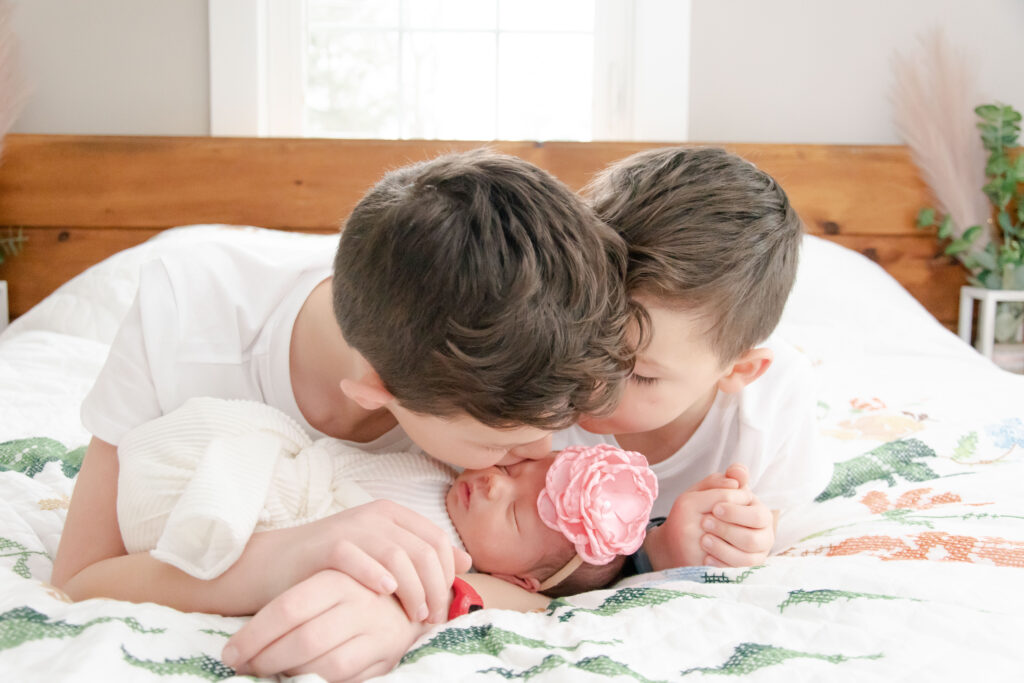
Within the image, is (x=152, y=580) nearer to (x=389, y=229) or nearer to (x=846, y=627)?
(x=389, y=229)

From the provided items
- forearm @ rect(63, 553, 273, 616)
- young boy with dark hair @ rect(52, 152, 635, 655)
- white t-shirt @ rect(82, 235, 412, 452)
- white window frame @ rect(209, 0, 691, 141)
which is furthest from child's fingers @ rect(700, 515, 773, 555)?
white window frame @ rect(209, 0, 691, 141)

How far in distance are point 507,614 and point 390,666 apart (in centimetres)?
13

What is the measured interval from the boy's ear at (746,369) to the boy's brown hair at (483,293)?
0.97ft

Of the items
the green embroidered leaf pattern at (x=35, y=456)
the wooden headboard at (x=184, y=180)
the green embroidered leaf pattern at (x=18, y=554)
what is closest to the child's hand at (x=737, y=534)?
the green embroidered leaf pattern at (x=18, y=554)

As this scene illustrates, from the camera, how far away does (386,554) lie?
746mm

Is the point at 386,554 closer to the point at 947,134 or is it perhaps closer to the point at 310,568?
the point at 310,568

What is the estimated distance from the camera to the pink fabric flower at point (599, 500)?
939 mm

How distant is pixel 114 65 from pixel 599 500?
2112mm

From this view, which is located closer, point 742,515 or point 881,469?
point 742,515

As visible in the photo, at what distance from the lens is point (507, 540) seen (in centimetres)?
100

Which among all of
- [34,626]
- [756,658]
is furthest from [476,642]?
[34,626]

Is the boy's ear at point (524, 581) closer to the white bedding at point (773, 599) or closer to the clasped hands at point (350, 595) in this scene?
the white bedding at point (773, 599)

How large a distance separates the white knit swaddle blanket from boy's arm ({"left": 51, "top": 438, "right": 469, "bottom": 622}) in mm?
23

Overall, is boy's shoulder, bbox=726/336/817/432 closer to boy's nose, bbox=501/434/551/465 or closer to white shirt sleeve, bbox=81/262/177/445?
boy's nose, bbox=501/434/551/465
